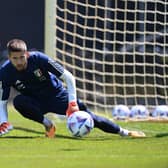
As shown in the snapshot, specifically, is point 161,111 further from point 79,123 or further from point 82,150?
point 82,150

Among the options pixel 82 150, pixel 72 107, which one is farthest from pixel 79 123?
pixel 82 150

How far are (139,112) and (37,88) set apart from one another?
12.4ft

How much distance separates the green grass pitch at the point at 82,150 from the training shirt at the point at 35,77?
1.41ft

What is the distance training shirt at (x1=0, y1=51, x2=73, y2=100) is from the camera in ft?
25.0

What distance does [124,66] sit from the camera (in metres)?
11.9

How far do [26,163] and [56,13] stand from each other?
5.32 m

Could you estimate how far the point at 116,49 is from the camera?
12.0 m

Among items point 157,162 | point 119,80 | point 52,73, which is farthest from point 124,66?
point 157,162

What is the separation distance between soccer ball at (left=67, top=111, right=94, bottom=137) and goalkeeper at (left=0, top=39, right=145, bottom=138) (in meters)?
0.15

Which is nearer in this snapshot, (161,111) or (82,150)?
(82,150)

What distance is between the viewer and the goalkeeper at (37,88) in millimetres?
7551

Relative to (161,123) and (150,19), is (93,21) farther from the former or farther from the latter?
(161,123)

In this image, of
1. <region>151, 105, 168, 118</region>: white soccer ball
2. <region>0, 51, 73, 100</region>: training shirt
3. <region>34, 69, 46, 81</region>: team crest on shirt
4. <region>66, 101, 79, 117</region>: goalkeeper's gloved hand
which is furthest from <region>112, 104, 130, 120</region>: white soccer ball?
<region>66, 101, 79, 117</region>: goalkeeper's gloved hand

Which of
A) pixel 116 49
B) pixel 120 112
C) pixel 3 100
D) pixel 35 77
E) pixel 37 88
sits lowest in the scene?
pixel 120 112
